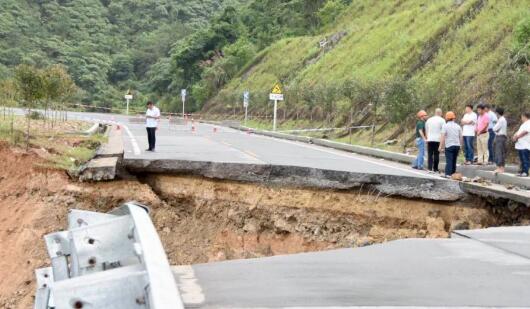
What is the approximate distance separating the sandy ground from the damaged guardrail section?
5.88 m

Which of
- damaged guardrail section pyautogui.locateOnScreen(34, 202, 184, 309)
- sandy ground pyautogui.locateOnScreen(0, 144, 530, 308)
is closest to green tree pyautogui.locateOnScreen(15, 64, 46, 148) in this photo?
sandy ground pyautogui.locateOnScreen(0, 144, 530, 308)

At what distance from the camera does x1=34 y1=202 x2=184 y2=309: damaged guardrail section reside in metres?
2.72

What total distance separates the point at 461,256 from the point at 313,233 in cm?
496

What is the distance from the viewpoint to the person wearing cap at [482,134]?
15.9 meters

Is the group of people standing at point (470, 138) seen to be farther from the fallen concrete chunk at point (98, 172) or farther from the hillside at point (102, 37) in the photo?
the hillside at point (102, 37)

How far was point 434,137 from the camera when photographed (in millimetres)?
15055

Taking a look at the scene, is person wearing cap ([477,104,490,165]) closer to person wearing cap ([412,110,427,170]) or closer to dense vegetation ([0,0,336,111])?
person wearing cap ([412,110,427,170])

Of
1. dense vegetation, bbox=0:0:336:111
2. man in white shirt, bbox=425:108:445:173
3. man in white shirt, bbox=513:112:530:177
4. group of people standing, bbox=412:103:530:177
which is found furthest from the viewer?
dense vegetation, bbox=0:0:336:111

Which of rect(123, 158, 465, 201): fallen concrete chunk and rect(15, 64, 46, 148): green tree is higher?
rect(15, 64, 46, 148): green tree

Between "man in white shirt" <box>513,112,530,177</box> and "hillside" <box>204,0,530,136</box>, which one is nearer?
"man in white shirt" <box>513,112,530,177</box>

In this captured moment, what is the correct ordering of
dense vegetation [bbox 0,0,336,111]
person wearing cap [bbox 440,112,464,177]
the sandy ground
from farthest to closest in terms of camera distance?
dense vegetation [bbox 0,0,336,111], person wearing cap [bbox 440,112,464,177], the sandy ground

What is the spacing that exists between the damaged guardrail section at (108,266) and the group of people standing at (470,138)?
430 inches

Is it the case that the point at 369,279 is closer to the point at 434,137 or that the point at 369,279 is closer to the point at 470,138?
the point at 434,137

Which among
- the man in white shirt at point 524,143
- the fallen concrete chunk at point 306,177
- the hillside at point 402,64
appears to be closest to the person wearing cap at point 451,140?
the man in white shirt at point 524,143
